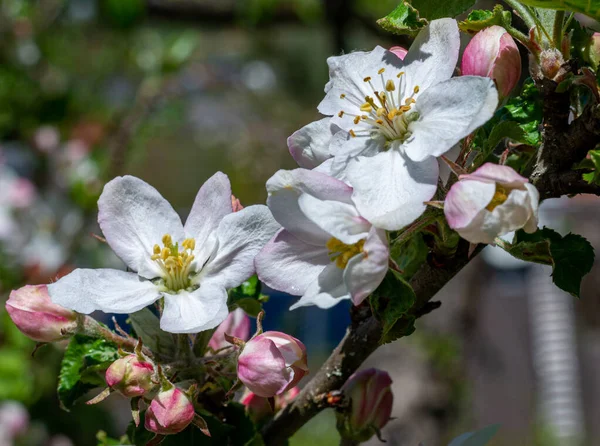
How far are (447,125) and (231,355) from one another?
300 mm

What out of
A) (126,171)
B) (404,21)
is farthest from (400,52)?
(126,171)

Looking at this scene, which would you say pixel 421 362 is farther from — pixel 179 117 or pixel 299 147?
pixel 299 147

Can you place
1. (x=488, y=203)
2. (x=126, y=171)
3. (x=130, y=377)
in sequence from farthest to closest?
(x=126, y=171)
(x=130, y=377)
(x=488, y=203)

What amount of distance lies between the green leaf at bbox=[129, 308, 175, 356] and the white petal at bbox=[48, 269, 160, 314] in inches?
1.3

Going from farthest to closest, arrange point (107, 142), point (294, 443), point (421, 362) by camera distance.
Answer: point (294, 443) → point (107, 142) → point (421, 362)

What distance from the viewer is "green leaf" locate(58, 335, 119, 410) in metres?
0.77

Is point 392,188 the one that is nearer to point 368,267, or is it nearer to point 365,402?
point 368,267

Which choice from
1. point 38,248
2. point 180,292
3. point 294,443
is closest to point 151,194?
point 180,292

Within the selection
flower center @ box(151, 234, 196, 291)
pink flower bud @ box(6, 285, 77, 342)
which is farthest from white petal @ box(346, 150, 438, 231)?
pink flower bud @ box(6, 285, 77, 342)

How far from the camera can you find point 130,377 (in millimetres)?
661

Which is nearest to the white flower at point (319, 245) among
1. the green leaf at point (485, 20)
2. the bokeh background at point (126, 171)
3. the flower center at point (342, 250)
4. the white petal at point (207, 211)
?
the flower center at point (342, 250)

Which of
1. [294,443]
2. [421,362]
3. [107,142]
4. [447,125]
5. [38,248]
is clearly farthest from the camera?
[294,443]

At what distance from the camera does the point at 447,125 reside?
62 centimetres

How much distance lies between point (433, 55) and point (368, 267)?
22 cm
